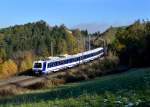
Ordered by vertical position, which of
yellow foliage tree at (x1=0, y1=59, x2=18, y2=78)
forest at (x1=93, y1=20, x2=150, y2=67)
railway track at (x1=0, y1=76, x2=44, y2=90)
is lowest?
railway track at (x1=0, y1=76, x2=44, y2=90)

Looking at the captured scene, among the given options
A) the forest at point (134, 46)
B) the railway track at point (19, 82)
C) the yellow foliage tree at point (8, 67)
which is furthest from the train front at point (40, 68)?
the forest at point (134, 46)

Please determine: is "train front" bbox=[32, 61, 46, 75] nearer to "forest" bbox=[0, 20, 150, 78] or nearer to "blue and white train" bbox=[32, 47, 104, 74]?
"blue and white train" bbox=[32, 47, 104, 74]

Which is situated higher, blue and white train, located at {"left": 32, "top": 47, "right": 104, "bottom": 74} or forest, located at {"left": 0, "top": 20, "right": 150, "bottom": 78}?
forest, located at {"left": 0, "top": 20, "right": 150, "bottom": 78}

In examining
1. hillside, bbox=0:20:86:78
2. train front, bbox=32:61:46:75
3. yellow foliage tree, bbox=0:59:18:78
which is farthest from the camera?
hillside, bbox=0:20:86:78

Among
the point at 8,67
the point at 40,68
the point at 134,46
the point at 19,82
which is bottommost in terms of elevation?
the point at 19,82

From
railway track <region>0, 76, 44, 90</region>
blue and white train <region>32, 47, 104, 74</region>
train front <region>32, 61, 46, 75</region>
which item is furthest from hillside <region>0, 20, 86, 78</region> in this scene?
railway track <region>0, 76, 44, 90</region>

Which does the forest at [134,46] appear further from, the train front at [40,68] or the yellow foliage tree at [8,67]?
the train front at [40,68]

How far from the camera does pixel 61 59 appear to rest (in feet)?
213

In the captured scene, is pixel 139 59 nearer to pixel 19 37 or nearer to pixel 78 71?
pixel 78 71

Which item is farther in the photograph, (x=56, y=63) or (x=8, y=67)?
(x=8, y=67)

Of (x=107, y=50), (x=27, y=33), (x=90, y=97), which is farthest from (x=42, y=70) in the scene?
(x=27, y=33)

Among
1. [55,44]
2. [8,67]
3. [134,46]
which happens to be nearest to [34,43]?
[55,44]

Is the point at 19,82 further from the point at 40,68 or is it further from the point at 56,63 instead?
the point at 56,63

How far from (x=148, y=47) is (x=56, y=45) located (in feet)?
160
